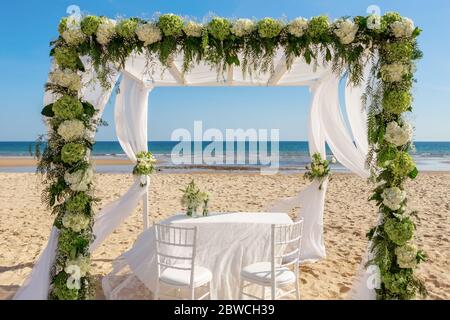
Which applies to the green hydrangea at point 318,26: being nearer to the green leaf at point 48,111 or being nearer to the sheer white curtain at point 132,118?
the green leaf at point 48,111

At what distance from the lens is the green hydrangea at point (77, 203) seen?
355 centimetres

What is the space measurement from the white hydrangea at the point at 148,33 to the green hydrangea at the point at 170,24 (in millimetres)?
57

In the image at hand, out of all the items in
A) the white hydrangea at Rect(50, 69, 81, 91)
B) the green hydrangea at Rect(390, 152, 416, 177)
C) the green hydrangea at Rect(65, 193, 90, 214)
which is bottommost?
the green hydrangea at Rect(65, 193, 90, 214)

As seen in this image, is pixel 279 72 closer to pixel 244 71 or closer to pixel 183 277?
pixel 244 71

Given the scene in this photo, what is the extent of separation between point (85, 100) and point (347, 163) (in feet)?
10.3

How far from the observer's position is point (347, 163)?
4.72m

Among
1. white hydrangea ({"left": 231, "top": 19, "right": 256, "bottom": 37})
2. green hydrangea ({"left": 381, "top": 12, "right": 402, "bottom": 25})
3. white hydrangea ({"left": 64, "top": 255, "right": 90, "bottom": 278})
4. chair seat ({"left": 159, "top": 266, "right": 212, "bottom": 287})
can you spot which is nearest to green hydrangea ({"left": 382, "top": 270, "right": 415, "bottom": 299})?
chair seat ({"left": 159, "top": 266, "right": 212, "bottom": 287})

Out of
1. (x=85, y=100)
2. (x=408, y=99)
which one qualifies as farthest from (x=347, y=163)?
(x=85, y=100)

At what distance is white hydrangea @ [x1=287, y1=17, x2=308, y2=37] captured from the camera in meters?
3.37

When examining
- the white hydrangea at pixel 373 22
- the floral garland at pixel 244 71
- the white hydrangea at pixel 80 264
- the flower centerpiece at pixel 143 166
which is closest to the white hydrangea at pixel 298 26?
the floral garland at pixel 244 71

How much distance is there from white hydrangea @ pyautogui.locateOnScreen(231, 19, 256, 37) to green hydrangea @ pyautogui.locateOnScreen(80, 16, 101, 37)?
1.24 meters

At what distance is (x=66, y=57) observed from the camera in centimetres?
349

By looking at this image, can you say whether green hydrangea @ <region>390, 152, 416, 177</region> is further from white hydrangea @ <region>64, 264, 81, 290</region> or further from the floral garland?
white hydrangea @ <region>64, 264, 81, 290</region>

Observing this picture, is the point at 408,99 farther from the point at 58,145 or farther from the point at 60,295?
the point at 60,295
